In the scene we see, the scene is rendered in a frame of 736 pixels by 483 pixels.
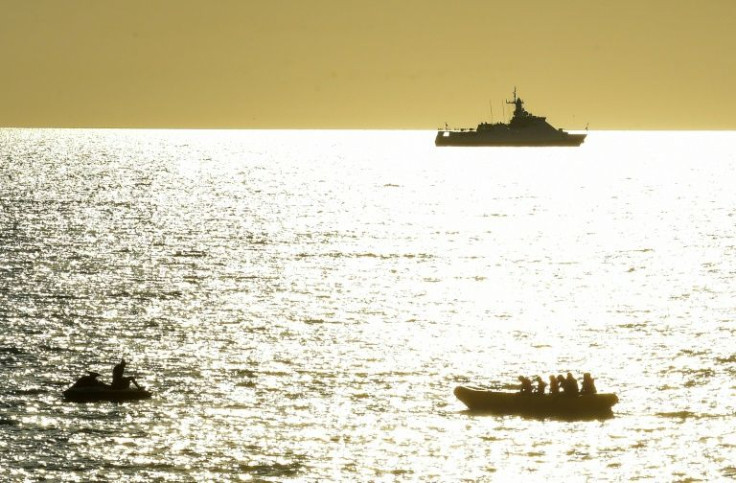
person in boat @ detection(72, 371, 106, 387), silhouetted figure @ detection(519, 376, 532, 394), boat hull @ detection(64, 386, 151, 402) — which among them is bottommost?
boat hull @ detection(64, 386, 151, 402)

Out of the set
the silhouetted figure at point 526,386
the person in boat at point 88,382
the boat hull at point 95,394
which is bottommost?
the boat hull at point 95,394

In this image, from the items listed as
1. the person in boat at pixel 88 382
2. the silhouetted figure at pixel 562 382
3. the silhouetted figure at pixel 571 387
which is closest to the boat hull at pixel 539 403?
the silhouetted figure at pixel 571 387

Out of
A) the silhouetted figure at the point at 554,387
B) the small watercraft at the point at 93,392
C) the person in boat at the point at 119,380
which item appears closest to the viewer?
the silhouetted figure at the point at 554,387

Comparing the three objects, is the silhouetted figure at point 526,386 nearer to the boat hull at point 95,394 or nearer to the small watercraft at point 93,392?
the small watercraft at point 93,392

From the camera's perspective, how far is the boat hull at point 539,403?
148 ft

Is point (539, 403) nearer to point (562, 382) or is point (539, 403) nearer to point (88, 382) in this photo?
point (562, 382)

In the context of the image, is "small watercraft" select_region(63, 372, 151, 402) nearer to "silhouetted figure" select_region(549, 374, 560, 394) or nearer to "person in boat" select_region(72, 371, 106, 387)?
"person in boat" select_region(72, 371, 106, 387)

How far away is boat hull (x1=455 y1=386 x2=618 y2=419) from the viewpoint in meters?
45.2

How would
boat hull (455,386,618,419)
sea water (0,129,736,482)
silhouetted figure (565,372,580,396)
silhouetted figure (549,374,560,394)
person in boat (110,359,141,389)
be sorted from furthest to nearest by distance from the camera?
person in boat (110,359,141,389) → silhouetted figure (549,374,560,394) → silhouetted figure (565,372,580,396) → boat hull (455,386,618,419) → sea water (0,129,736,482)

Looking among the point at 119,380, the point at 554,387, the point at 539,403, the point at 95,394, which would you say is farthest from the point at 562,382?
the point at 95,394

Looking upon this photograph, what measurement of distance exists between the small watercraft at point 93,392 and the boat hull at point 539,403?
41.8ft

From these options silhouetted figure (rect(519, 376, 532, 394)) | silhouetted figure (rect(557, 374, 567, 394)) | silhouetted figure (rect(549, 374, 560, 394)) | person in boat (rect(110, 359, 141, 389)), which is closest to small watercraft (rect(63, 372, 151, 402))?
person in boat (rect(110, 359, 141, 389))

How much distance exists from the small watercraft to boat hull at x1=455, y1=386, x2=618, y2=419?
41.8 feet

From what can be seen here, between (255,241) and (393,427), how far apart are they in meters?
76.2
